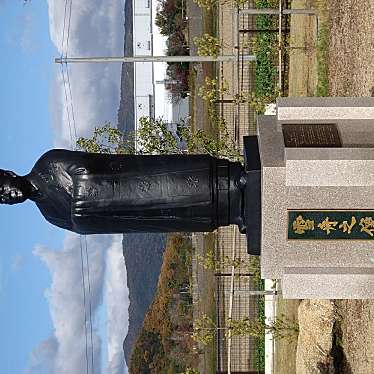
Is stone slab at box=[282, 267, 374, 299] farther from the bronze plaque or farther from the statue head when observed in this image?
the statue head

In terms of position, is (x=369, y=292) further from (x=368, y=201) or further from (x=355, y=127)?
(x=355, y=127)

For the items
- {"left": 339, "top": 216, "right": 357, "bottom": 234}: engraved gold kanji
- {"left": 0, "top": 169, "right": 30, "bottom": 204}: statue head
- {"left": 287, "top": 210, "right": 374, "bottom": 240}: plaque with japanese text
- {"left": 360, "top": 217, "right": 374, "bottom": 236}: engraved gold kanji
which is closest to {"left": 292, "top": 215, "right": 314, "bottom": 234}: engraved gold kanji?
{"left": 287, "top": 210, "right": 374, "bottom": 240}: plaque with japanese text

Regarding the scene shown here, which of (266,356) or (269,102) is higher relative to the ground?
(269,102)

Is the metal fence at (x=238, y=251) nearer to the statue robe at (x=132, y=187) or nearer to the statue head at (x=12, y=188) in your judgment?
the statue robe at (x=132, y=187)

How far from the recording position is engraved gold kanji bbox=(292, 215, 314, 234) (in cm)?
948

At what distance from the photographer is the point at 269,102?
2142 centimetres

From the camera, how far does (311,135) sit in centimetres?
970

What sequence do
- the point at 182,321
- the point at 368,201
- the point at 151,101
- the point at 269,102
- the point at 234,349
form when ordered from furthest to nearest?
the point at 151,101, the point at 182,321, the point at 234,349, the point at 269,102, the point at 368,201

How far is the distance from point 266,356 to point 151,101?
21.6 m

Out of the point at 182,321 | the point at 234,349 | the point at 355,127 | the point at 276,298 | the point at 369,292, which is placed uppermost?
the point at 355,127

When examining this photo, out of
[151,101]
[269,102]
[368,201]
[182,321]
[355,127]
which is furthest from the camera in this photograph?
[151,101]

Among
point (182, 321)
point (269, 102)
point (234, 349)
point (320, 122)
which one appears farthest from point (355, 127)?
point (182, 321)

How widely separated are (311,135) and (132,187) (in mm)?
2547

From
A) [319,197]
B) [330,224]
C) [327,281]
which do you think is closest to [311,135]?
[319,197]
